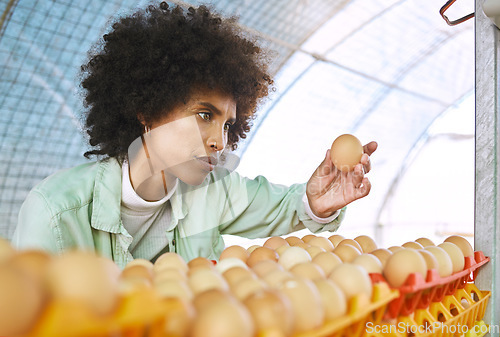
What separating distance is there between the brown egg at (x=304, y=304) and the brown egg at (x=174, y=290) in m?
0.12

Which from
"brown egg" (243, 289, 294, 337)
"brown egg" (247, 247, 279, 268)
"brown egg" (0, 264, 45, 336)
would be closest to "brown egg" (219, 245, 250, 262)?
"brown egg" (247, 247, 279, 268)

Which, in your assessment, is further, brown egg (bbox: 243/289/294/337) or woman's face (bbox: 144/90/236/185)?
woman's face (bbox: 144/90/236/185)

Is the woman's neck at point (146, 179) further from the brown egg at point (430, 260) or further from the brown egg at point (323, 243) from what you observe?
the brown egg at point (430, 260)

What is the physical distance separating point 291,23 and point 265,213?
11.5 ft

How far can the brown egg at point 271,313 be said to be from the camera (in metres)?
0.53

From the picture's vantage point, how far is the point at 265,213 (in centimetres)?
172

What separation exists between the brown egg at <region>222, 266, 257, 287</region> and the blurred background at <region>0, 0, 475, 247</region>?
1668mm

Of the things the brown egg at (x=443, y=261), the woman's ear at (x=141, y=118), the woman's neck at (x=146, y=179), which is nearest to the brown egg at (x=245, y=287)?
the brown egg at (x=443, y=261)

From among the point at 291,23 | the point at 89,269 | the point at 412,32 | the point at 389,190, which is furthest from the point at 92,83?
the point at 389,190

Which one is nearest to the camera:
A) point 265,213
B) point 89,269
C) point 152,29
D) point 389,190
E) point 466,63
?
point 89,269

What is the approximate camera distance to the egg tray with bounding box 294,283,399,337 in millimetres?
594

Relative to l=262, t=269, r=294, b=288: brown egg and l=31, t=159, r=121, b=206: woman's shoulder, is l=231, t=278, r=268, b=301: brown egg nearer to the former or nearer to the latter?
l=262, t=269, r=294, b=288: brown egg

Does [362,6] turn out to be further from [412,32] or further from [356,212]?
[356,212]

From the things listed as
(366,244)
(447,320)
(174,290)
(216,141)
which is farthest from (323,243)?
(174,290)
